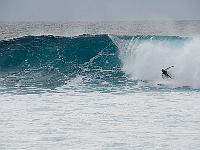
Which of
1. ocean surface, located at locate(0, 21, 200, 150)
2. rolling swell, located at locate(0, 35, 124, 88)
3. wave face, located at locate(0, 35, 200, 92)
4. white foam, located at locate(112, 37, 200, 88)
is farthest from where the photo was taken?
rolling swell, located at locate(0, 35, 124, 88)

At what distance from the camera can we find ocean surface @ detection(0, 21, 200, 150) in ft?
23.4

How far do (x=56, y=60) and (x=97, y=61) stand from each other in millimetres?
2287

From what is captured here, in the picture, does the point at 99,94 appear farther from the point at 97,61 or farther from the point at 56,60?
the point at 56,60

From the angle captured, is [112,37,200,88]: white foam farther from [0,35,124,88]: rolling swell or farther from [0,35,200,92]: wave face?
[0,35,124,88]: rolling swell

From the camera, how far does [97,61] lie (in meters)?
19.9

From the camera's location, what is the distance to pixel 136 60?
17.9 meters

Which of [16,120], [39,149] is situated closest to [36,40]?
[16,120]

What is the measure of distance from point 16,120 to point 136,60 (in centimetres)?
1022

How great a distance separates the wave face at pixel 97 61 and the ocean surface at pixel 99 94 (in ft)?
0.14

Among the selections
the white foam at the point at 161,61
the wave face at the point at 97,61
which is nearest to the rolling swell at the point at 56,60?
the wave face at the point at 97,61

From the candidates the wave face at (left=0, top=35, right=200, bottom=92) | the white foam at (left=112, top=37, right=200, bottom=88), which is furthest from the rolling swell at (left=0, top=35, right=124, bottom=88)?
the white foam at (left=112, top=37, right=200, bottom=88)

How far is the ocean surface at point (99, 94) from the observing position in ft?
23.4

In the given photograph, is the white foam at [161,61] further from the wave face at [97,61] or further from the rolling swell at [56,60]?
the rolling swell at [56,60]

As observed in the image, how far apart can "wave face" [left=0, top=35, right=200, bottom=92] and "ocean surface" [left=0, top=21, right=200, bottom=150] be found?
0.14ft
